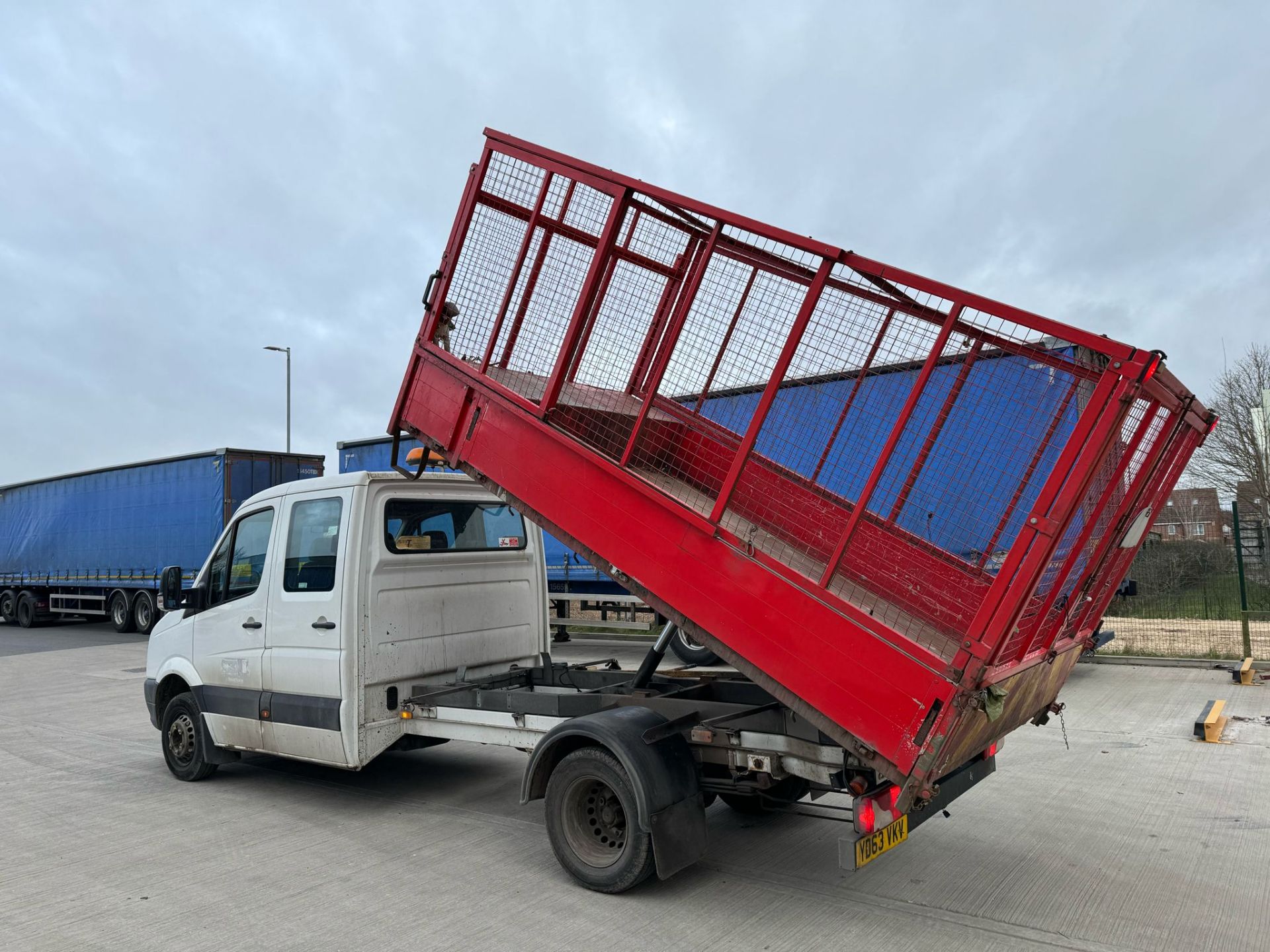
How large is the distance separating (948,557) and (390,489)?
350 cm

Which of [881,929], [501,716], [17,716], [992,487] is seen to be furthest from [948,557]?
[17,716]

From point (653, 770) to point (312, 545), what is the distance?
9.67 feet

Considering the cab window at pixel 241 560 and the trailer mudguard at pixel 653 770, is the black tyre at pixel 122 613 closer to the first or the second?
the cab window at pixel 241 560

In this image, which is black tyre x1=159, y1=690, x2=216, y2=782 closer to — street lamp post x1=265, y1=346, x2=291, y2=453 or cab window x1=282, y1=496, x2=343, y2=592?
cab window x1=282, y1=496, x2=343, y2=592

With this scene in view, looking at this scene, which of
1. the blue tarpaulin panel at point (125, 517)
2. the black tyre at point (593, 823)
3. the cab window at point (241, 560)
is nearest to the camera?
the black tyre at point (593, 823)

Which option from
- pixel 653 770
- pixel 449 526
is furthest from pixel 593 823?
pixel 449 526

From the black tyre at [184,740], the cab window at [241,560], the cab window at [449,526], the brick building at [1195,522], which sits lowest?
the black tyre at [184,740]

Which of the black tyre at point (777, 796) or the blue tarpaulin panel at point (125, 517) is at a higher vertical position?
the black tyre at point (777, 796)

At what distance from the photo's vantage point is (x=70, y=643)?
18.9m

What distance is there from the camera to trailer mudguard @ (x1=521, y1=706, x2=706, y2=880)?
413 centimetres

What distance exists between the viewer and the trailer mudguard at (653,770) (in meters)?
4.13

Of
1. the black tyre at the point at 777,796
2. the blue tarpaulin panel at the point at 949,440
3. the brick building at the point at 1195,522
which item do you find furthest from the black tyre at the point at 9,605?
the brick building at the point at 1195,522

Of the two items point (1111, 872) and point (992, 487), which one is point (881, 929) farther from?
point (992, 487)

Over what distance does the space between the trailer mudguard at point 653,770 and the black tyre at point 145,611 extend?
1908 centimetres
